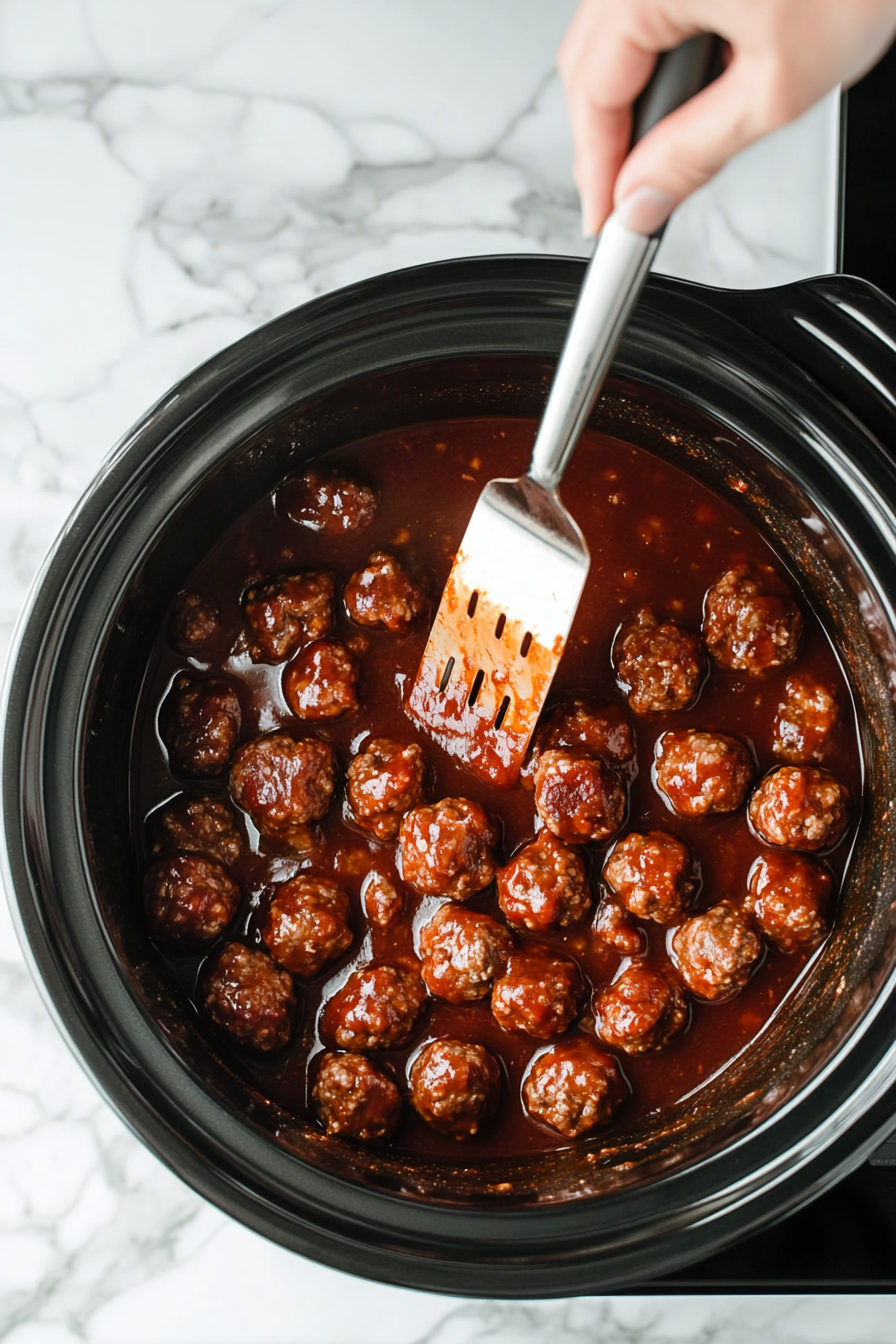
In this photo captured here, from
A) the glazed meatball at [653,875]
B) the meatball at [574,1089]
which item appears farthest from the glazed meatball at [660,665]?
the meatball at [574,1089]

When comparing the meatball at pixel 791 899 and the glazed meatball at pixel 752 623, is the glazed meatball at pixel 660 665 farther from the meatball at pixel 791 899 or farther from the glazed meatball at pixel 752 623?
the meatball at pixel 791 899

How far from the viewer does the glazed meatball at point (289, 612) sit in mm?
2582

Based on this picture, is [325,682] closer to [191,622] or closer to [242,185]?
[191,622]

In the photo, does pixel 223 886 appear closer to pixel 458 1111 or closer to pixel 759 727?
pixel 458 1111

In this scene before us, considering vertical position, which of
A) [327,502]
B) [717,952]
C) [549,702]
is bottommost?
[717,952]

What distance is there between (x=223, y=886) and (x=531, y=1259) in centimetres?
99

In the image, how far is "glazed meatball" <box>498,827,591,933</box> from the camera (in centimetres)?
249

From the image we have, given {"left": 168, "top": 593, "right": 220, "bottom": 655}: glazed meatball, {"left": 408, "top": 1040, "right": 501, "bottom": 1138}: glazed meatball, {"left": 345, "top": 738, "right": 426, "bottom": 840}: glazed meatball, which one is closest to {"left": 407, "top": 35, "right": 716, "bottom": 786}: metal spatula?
{"left": 345, "top": 738, "right": 426, "bottom": 840}: glazed meatball

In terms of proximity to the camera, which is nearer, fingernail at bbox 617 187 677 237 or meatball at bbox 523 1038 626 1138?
fingernail at bbox 617 187 677 237

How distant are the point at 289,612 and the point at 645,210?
4.17 feet

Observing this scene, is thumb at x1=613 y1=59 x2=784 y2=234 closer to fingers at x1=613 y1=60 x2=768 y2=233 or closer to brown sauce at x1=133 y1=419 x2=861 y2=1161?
fingers at x1=613 y1=60 x2=768 y2=233

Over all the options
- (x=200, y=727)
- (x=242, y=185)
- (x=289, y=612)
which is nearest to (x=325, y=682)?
(x=289, y=612)

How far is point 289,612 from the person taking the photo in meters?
2.58

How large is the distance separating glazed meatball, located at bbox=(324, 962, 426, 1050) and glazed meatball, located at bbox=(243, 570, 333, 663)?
0.77 m
